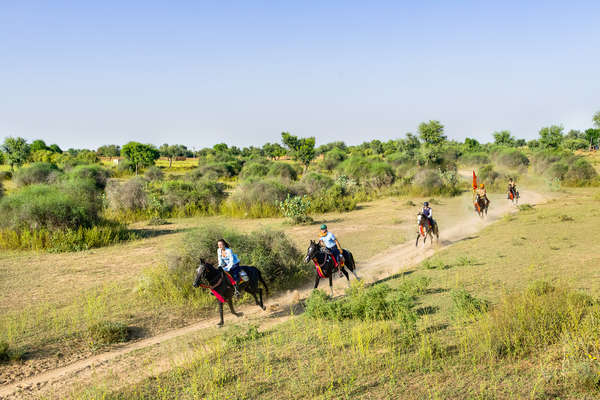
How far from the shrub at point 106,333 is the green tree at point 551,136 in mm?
74882

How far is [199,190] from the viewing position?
29.3 meters

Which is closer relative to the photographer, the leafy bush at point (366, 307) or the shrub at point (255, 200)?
the leafy bush at point (366, 307)

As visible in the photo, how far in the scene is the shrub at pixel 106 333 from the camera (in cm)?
824

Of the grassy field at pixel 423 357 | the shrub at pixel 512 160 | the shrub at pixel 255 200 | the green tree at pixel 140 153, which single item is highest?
the green tree at pixel 140 153

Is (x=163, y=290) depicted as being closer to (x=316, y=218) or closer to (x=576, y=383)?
(x=576, y=383)

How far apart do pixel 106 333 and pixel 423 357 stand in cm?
641

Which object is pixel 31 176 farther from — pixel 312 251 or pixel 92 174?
pixel 312 251

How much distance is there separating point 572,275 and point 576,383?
6.11 m

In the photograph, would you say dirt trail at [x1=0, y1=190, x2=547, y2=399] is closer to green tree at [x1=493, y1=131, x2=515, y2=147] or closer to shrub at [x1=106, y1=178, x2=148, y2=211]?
shrub at [x1=106, y1=178, x2=148, y2=211]

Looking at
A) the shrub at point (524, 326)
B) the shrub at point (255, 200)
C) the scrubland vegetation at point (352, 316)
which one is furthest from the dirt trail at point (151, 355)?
the shrub at point (255, 200)

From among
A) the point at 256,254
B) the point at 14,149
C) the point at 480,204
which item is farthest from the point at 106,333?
the point at 14,149

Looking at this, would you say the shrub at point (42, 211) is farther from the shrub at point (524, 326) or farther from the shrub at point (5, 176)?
the shrub at point (5, 176)

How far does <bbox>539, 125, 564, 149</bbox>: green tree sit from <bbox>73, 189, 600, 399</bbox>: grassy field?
68.3 m

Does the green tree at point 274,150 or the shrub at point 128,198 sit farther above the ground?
the green tree at point 274,150
